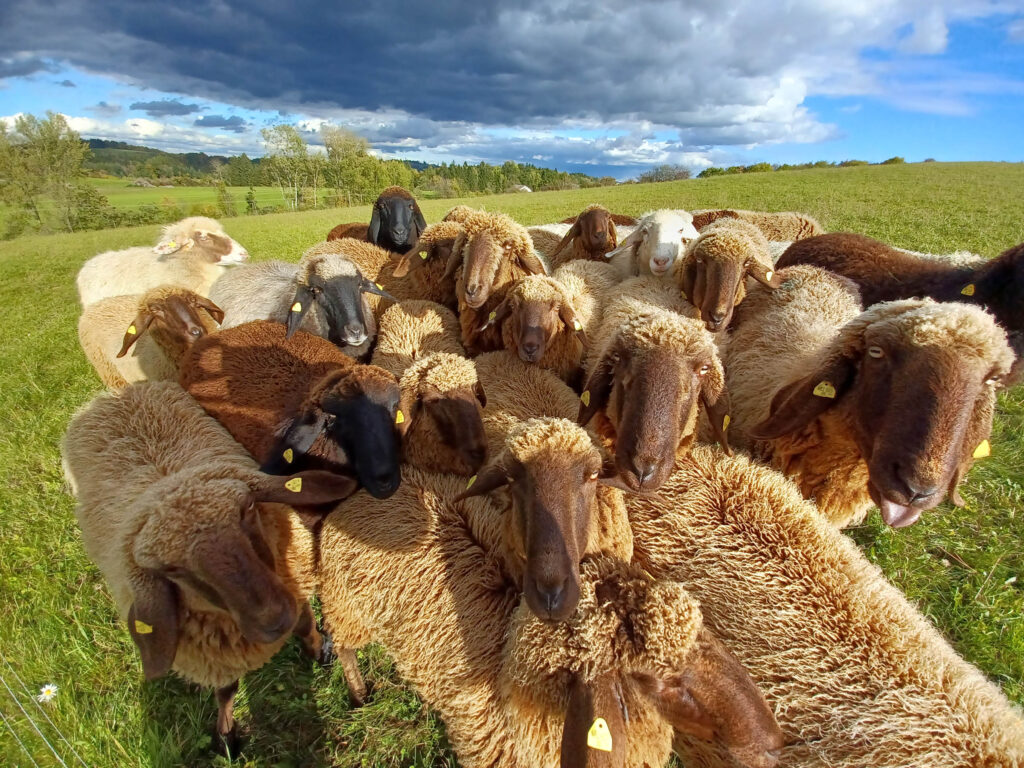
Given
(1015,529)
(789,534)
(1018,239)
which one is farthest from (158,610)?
(1018,239)

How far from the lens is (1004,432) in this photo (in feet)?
16.0

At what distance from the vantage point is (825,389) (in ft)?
9.36

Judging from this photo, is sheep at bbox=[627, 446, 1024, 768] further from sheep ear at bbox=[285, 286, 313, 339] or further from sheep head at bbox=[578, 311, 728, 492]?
sheep ear at bbox=[285, 286, 313, 339]

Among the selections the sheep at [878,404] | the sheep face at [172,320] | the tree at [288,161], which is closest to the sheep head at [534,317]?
the sheep at [878,404]

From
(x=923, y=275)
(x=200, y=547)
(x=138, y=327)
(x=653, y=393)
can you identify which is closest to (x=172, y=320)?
(x=138, y=327)

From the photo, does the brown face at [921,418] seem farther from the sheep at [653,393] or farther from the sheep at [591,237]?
the sheep at [591,237]

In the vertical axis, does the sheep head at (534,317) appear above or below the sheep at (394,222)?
below

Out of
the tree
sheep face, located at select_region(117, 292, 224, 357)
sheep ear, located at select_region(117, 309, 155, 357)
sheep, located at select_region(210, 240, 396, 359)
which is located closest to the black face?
sheep, located at select_region(210, 240, 396, 359)

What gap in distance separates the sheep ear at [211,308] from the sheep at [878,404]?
5556mm

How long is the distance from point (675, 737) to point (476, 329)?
3.56 m

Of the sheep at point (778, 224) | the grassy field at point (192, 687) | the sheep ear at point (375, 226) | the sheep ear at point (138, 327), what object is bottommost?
the grassy field at point (192, 687)

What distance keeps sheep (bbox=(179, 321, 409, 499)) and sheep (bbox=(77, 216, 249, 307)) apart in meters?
5.04

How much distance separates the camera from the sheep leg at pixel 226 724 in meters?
2.87

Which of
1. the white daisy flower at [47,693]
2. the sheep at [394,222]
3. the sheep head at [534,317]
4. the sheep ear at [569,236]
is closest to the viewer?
the white daisy flower at [47,693]
